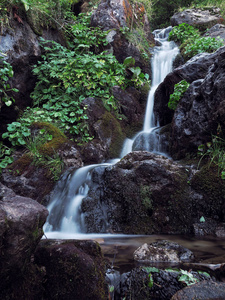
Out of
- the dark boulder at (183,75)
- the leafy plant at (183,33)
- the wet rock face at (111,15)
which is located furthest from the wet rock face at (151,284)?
the leafy plant at (183,33)

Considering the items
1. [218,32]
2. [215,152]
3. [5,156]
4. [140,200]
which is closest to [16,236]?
[140,200]

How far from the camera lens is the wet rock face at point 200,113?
4.48 metres

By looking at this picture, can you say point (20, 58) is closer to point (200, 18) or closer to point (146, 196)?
point (146, 196)

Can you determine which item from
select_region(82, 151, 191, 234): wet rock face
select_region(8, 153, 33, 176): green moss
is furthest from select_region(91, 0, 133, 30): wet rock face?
select_region(82, 151, 191, 234): wet rock face

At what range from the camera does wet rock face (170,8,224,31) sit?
423 inches

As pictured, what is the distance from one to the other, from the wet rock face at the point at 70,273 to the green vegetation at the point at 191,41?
7574 millimetres

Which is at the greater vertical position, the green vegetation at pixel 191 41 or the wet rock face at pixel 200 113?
the green vegetation at pixel 191 41

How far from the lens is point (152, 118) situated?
7.50m

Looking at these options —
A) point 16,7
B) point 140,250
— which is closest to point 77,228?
point 140,250

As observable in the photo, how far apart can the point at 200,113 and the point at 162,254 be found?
11.0 ft

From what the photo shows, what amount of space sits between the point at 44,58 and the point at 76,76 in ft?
3.71

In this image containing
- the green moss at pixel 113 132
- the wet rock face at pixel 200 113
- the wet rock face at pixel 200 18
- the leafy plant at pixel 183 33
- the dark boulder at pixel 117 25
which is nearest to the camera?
the wet rock face at pixel 200 113

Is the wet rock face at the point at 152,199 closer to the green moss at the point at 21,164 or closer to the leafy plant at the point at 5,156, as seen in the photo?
the green moss at the point at 21,164

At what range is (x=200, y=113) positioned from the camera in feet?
16.2
